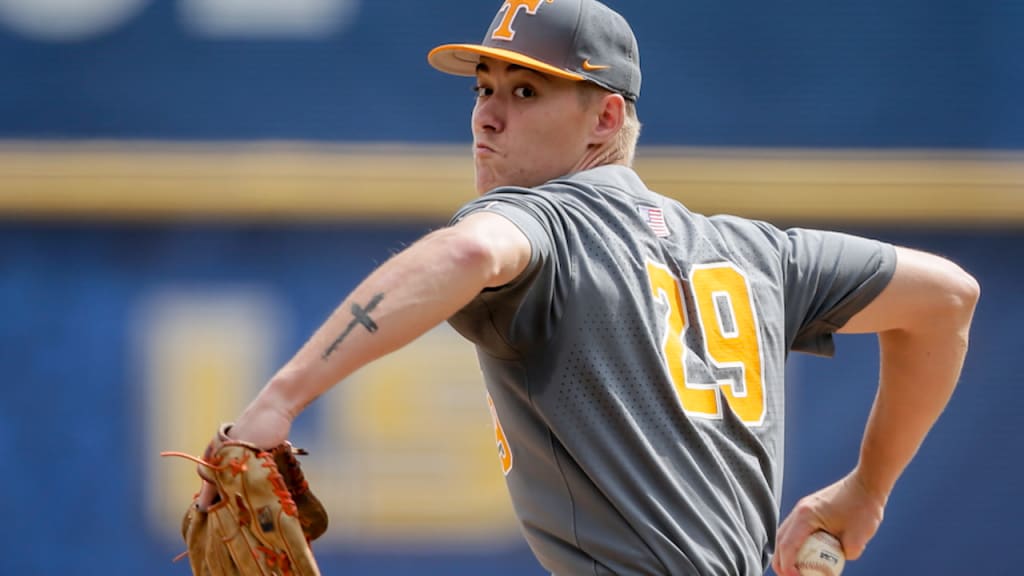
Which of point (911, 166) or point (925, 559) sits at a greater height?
point (911, 166)

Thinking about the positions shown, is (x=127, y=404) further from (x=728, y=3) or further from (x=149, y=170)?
(x=728, y=3)

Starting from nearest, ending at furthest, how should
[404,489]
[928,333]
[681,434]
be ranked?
1. [681,434]
2. [928,333]
3. [404,489]

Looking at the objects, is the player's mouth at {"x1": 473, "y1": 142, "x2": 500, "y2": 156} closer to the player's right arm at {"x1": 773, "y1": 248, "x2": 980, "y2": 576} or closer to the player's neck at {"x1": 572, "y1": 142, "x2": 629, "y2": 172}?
the player's neck at {"x1": 572, "y1": 142, "x2": 629, "y2": 172}

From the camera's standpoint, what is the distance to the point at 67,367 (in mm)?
4613

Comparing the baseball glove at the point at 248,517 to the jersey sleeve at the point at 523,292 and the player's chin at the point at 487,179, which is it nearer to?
the jersey sleeve at the point at 523,292

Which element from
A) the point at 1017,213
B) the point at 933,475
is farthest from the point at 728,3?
the point at 933,475

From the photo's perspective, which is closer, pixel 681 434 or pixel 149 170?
pixel 681 434

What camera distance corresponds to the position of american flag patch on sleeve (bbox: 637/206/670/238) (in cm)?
226

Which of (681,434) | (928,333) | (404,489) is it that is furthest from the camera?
(404,489)

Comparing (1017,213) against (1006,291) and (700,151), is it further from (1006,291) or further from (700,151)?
(700,151)

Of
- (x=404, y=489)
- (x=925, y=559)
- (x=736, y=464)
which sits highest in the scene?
(x=736, y=464)

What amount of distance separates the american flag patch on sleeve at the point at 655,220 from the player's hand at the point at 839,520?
0.74 metres

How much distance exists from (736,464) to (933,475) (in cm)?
270

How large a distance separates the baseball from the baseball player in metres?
0.22
